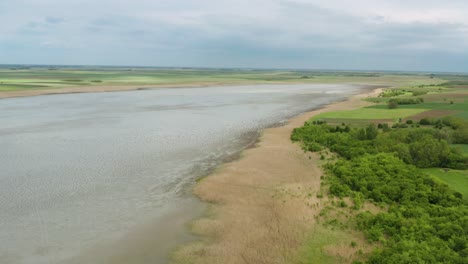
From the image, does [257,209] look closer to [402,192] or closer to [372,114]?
[402,192]

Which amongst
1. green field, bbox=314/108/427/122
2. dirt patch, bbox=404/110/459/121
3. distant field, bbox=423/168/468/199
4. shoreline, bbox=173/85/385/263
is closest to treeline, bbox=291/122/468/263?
distant field, bbox=423/168/468/199

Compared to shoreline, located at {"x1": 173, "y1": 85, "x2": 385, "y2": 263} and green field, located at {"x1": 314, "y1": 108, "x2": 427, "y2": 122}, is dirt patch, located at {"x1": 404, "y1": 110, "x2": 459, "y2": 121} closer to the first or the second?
green field, located at {"x1": 314, "y1": 108, "x2": 427, "y2": 122}

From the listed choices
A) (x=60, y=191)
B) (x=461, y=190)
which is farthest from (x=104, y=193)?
(x=461, y=190)

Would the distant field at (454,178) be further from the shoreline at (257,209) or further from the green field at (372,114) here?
the green field at (372,114)

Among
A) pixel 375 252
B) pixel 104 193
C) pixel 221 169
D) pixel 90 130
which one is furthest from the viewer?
pixel 90 130

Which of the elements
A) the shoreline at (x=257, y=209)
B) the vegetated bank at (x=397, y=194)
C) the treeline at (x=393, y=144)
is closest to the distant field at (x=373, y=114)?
the treeline at (x=393, y=144)

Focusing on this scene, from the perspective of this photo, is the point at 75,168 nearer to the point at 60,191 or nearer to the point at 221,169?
the point at 60,191
